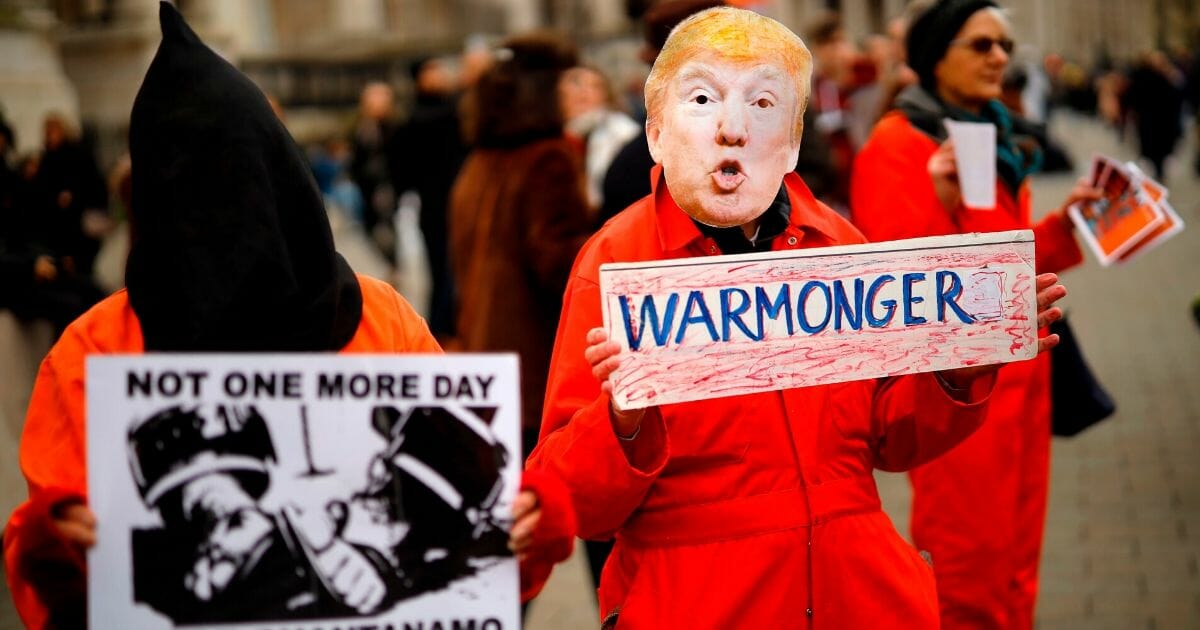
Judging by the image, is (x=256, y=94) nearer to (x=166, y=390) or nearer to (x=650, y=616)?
(x=166, y=390)

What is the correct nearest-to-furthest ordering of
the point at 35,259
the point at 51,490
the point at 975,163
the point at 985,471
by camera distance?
1. the point at 51,490
2. the point at 975,163
3. the point at 985,471
4. the point at 35,259

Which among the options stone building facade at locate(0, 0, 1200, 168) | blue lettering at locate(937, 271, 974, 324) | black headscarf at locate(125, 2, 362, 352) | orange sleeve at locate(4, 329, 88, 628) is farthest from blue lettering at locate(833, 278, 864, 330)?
stone building facade at locate(0, 0, 1200, 168)

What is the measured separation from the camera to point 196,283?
2344 mm

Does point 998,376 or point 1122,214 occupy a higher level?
point 1122,214

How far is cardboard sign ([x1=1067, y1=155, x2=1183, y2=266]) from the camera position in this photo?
3.95 m

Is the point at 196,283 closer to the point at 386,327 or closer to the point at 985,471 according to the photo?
the point at 386,327

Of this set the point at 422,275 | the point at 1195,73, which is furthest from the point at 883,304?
the point at 1195,73

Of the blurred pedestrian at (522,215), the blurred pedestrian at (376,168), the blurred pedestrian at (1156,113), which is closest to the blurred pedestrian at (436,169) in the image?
the blurred pedestrian at (522,215)

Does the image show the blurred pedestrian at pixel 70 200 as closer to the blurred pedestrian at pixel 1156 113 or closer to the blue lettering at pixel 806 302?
the blue lettering at pixel 806 302

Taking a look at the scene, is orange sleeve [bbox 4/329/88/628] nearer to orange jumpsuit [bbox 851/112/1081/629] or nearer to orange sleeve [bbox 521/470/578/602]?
orange sleeve [bbox 521/470/578/602]

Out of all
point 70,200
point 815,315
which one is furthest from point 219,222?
point 70,200

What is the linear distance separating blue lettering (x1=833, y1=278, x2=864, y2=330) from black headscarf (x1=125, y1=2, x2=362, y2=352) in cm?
88

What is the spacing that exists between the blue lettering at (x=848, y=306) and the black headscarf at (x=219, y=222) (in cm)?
88

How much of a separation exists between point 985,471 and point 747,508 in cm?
162
